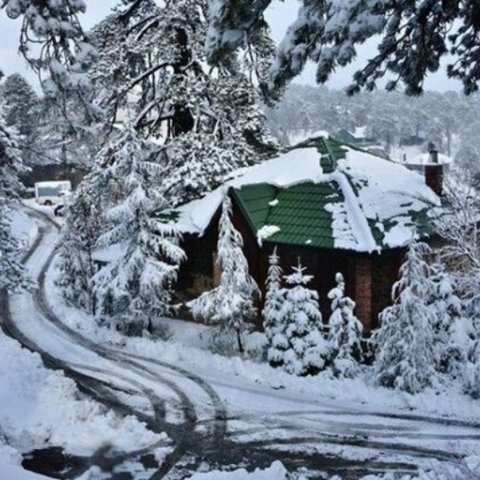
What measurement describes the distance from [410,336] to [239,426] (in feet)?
16.8

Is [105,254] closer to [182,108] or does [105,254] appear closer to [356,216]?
[182,108]

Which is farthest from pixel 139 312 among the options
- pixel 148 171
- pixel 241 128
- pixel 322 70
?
pixel 322 70

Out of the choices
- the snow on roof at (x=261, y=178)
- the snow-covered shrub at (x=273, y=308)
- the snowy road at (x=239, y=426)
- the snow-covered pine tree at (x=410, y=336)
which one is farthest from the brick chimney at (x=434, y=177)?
the snowy road at (x=239, y=426)

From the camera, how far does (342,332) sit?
17.2m

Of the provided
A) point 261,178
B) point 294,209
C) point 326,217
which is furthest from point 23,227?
point 326,217

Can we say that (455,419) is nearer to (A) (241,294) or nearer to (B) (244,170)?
(A) (241,294)

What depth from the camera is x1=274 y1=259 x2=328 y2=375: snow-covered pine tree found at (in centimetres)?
1727

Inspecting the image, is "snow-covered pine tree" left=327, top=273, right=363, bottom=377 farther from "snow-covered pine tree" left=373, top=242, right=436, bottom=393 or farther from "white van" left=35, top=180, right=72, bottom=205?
"white van" left=35, top=180, right=72, bottom=205

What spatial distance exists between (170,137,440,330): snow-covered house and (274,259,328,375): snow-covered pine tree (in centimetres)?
337

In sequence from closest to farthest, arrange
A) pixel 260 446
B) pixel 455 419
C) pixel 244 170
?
pixel 260 446 < pixel 455 419 < pixel 244 170

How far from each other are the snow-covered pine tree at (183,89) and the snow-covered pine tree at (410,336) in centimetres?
1006

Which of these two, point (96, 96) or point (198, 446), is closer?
point (198, 446)

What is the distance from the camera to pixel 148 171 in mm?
21531

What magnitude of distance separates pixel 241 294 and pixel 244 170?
696cm
